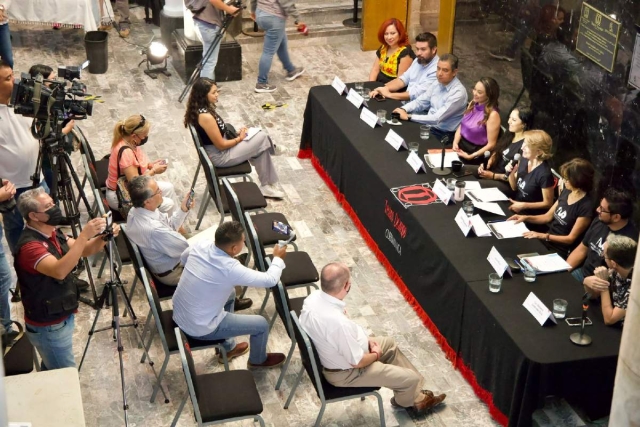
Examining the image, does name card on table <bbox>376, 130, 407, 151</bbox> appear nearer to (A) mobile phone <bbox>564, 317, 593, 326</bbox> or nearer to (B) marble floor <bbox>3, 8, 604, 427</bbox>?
(B) marble floor <bbox>3, 8, 604, 427</bbox>

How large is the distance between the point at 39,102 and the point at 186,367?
7.57 feet

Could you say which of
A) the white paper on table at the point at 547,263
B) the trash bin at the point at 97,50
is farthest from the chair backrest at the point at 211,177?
the trash bin at the point at 97,50

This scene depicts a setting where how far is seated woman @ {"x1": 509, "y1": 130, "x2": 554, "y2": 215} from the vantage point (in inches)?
261

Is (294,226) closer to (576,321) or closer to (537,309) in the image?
(537,309)

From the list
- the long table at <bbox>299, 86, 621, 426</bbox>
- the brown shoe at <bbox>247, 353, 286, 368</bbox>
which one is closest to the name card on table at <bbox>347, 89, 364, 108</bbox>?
the long table at <bbox>299, 86, 621, 426</bbox>

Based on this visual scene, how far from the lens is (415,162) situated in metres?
7.05

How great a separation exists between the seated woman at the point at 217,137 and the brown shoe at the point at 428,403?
9.56 ft

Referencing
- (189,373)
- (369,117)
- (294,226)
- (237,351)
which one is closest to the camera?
(189,373)

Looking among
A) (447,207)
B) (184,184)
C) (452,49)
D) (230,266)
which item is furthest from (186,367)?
(452,49)

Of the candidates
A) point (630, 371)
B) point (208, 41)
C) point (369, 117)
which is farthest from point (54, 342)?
point (208, 41)

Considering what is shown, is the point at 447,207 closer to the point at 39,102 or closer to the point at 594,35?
the point at 594,35

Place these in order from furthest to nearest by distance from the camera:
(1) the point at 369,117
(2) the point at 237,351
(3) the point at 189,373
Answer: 1. (1) the point at 369,117
2. (2) the point at 237,351
3. (3) the point at 189,373

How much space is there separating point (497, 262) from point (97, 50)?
A: 6474mm

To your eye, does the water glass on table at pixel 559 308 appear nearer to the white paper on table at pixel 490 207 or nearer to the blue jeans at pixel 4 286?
the white paper on table at pixel 490 207
